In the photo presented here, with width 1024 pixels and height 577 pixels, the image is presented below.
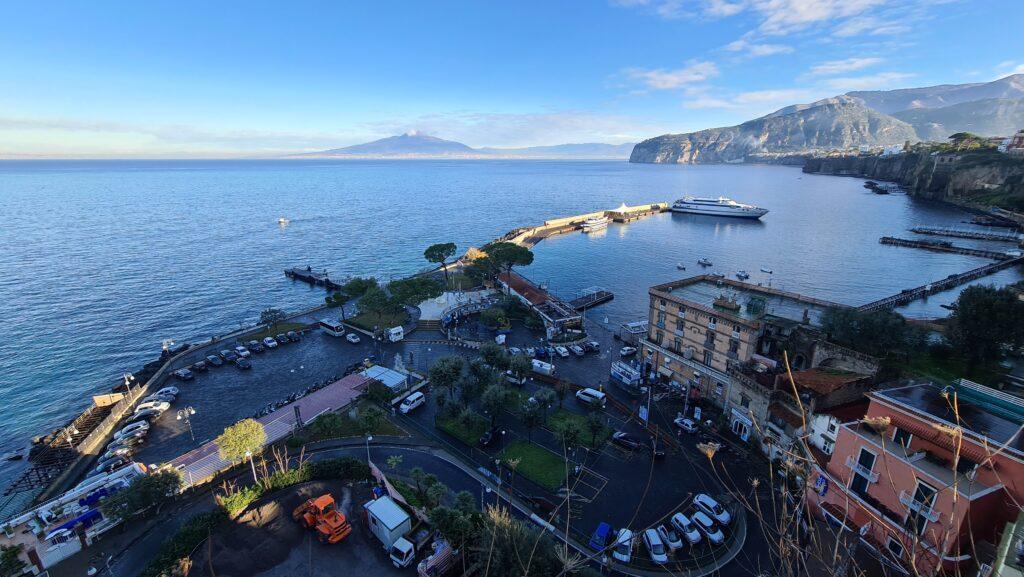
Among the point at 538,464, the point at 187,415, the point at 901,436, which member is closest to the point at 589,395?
the point at 538,464

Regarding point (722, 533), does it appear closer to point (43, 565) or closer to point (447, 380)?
point (447, 380)

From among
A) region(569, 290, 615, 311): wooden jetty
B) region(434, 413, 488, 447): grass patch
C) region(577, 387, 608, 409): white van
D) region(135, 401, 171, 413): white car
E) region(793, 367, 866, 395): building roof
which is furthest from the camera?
region(569, 290, 615, 311): wooden jetty

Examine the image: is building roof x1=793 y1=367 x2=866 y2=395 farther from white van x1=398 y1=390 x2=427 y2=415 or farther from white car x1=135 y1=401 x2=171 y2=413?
white car x1=135 y1=401 x2=171 y2=413

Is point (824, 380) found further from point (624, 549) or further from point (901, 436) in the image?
point (624, 549)

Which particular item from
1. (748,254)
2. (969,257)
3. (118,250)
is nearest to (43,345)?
(118,250)

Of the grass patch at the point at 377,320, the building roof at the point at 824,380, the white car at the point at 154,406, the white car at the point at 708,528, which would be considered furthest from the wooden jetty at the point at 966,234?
the white car at the point at 154,406

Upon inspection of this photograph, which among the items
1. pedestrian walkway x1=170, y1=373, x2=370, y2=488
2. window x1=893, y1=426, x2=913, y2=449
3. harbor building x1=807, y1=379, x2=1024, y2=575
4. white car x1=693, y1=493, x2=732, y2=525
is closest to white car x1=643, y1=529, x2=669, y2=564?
white car x1=693, y1=493, x2=732, y2=525

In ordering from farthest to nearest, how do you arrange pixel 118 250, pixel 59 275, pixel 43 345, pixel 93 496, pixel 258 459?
1. pixel 118 250
2. pixel 59 275
3. pixel 43 345
4. pixel 258 459
5. pixel 93 496
